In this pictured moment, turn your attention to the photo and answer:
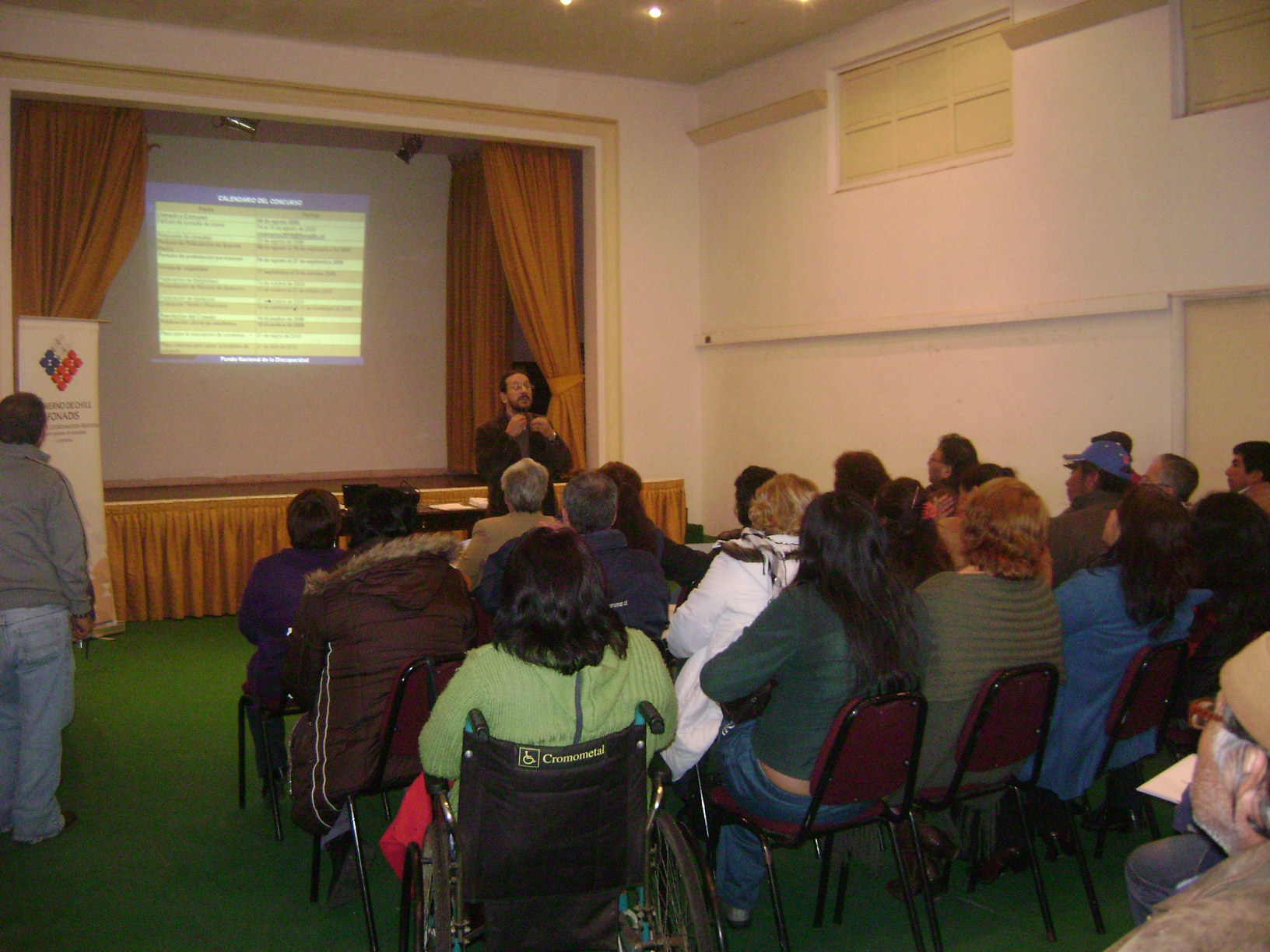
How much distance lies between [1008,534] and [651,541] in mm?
1469

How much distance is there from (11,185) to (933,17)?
19.6 feet

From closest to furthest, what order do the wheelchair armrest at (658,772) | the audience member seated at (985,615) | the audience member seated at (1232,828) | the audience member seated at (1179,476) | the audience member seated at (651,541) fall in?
1. the audience member seated at (1232,828)
2. the wheelchair armrest at (658,772)
3. the audience member seated at (985,615)
4. the audience member seated at (651,541)
5. the audience member seated at (1179,476)

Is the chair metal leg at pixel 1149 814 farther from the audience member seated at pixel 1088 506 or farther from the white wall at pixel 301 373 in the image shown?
the white wall at pixel 301 373

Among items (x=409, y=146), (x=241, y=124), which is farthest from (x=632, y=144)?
(x=241, y=124)

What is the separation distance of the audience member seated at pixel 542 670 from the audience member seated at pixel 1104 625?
1415 mm

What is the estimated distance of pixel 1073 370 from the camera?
231 inches

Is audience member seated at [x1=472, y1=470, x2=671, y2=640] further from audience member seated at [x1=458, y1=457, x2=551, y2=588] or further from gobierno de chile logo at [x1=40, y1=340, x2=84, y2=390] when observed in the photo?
gobierno de chile logo at [x1=40, y1=340, x2=84, y2=390]

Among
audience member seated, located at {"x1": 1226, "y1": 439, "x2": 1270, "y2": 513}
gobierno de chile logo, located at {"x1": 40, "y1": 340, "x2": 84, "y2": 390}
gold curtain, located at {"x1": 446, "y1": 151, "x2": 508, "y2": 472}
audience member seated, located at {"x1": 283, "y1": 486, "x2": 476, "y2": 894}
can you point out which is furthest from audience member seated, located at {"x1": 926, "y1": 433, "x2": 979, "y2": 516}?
gold curtain, located at {"x1": 446, "y1": 151, "x2": 508, "y2": 472}

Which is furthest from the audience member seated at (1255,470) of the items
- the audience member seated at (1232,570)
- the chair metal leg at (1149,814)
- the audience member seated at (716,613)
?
the audience member seated at (716,613)

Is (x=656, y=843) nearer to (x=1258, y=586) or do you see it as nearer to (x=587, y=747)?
(x=587, y=747)

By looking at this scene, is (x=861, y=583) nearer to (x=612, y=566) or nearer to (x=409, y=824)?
(x=612, y=566)

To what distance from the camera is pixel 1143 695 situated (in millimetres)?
2818

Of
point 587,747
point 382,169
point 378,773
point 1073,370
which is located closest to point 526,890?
point 587,747

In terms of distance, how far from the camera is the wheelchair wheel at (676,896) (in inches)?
77.5
